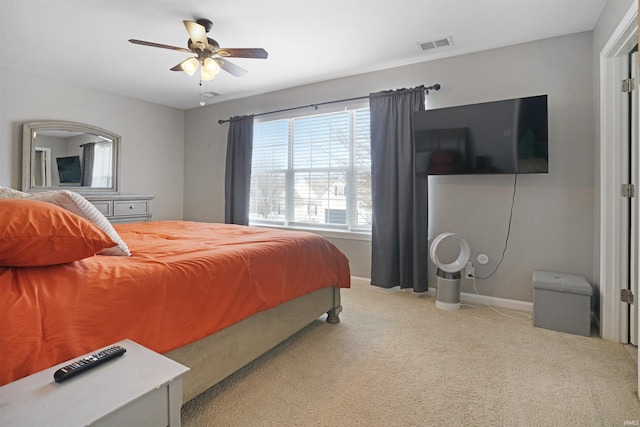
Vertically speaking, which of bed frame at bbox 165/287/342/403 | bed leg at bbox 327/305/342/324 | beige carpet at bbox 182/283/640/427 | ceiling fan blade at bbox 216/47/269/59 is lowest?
beige carpet at bbox 182/283/640/427

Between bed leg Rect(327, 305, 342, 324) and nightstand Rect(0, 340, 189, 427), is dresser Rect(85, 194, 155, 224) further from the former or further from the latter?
nightstand Rect(0, 340, 189, 427)

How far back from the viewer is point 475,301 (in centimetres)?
318

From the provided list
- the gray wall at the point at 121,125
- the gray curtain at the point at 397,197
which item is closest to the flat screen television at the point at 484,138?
the gray curtain at the point at 397,197

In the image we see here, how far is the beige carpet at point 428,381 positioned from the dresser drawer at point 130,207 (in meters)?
3.19

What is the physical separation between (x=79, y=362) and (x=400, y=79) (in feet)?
11.8

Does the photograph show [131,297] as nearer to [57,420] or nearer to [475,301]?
[57,420]

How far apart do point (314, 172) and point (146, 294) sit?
3045 mm

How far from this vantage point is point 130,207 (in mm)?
4344

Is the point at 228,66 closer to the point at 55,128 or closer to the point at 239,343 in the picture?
the point at 239,343

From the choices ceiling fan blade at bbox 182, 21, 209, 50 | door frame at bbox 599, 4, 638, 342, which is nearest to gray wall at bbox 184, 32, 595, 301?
door frame at bbox 599, 4, 638, 342

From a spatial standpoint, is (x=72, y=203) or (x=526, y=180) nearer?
(x=72, y=203)

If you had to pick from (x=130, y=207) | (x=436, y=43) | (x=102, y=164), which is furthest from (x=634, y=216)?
(x=102, y=164)

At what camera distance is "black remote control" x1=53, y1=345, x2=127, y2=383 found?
85 cm

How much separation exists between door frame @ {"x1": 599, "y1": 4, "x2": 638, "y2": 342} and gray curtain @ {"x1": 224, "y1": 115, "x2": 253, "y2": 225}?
377 centimetres
